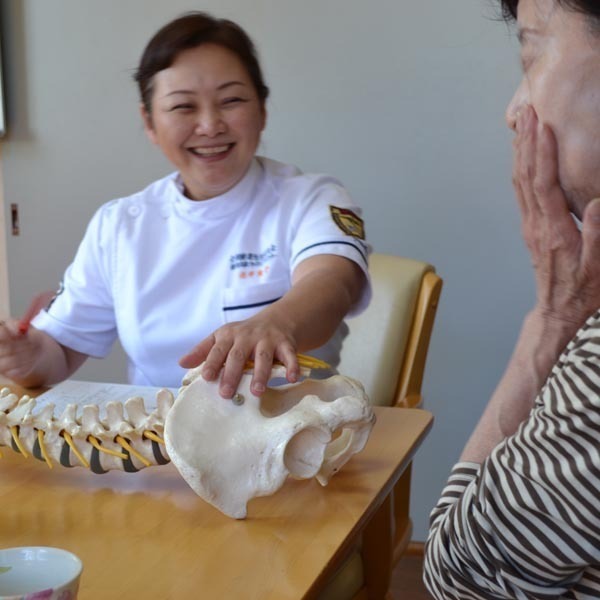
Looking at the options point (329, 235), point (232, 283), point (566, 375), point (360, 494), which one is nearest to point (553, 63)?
point (566, 375)

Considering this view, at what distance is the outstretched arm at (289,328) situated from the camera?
103 centimetres

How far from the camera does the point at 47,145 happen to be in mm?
2666

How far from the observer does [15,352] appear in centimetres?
150

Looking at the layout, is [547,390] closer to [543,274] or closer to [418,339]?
[543,274]

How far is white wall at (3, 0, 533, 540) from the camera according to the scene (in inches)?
89.7

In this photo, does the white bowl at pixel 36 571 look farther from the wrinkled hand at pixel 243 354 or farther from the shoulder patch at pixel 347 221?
the shoulder patch at pixel 347 221

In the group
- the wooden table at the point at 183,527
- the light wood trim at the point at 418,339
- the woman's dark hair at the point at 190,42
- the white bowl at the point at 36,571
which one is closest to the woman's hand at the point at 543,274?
the wooden table at the point at 183,527

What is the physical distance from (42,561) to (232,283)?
1.06 metres

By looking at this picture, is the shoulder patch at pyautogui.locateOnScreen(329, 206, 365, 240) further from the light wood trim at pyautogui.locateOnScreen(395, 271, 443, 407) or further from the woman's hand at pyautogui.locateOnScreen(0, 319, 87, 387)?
the woman's hand at pyautogui.locateOnScreen(0, 319, 87, 387)

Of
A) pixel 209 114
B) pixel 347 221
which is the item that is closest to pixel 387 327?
pixel 347 221

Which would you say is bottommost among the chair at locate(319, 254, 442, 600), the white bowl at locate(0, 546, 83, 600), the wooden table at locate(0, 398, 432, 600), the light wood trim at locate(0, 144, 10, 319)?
the light wood trim at locate(0, 144, 10, 319)

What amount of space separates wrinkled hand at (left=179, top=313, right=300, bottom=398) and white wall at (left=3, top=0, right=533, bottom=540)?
1.29 meters

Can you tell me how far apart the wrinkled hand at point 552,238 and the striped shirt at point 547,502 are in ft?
0.33

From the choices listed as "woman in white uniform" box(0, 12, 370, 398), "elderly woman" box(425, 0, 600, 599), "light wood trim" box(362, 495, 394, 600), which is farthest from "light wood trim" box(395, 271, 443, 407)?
"elderly woman" box(425, 0, 600, 599)
